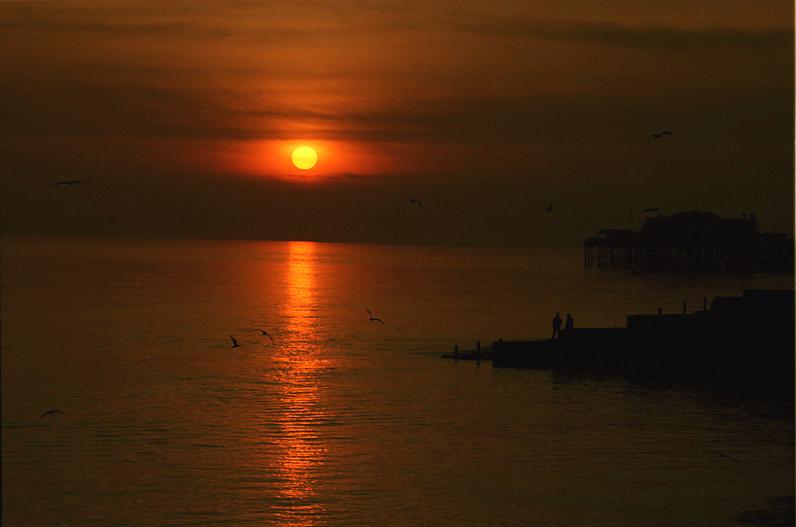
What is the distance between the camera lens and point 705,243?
170 meters

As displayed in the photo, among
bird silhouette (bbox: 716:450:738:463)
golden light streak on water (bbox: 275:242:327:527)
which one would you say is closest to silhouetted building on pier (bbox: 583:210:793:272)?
golden light streak on water (bbox: 275:242:327:527)

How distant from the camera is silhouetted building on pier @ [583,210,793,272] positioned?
170125 mm

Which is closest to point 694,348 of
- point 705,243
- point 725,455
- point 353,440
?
point 725,455

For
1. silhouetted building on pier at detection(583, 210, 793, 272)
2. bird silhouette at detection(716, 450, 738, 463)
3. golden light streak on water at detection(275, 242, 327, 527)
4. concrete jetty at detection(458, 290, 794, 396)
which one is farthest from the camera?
silhouetted building on pier at detection(583, 210, 793, 272)

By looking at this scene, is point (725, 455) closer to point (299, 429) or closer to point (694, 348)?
point (299, 429)

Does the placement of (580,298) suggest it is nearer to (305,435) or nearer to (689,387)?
(689,387)

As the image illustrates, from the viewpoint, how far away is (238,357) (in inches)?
2120

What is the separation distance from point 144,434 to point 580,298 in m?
78.1

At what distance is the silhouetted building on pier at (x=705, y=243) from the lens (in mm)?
170125

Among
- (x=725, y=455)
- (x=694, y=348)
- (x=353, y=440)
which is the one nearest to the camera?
(x=725, y=455)

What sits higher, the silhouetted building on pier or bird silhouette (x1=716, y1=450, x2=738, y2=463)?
the silhouetted building on pier

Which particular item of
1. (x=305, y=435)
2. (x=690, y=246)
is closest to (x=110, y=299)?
(x=305, y=435)

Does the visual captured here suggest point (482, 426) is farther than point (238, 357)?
No

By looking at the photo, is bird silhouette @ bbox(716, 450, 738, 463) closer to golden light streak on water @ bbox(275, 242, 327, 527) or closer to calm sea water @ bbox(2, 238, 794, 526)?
calm sea water @ bbox(2, 238, 794, 526)
